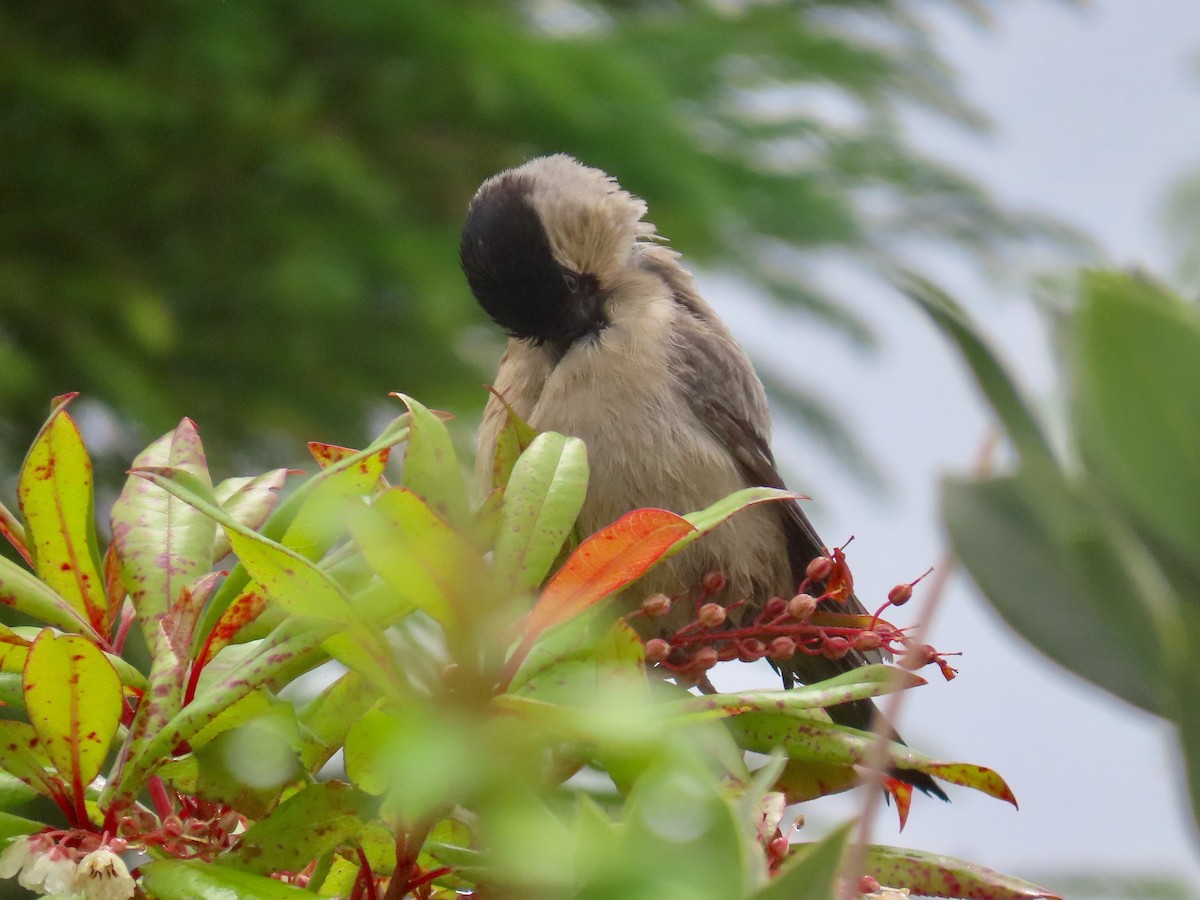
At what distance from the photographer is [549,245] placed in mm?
843

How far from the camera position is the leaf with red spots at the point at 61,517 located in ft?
1.43

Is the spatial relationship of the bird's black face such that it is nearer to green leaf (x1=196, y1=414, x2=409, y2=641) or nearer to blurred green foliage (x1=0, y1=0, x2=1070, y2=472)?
green leaf (x1=196, y1=414, x2=409, y2=641)

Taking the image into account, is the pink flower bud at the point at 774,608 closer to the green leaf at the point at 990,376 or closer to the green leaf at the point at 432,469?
the green leaf at the point at 432,469

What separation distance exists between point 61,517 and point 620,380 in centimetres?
49

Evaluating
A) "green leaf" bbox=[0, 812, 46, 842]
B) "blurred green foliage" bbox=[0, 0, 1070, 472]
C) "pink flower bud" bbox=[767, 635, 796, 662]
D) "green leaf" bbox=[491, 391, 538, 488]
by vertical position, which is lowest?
"green leaf" bbox=[0, 812, 46, 842]

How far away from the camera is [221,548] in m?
0.48

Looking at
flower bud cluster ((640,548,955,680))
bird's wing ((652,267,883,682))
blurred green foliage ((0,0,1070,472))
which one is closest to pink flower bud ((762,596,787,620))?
flower bud cluster ((640,548,955,680))

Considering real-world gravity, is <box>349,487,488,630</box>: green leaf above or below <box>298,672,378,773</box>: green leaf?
above

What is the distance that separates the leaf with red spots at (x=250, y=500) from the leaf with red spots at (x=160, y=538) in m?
0.01

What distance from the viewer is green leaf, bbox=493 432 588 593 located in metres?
0.39

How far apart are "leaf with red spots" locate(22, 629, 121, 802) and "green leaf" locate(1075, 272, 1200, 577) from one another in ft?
0.94

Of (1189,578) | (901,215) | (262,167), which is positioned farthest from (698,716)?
(901,215)

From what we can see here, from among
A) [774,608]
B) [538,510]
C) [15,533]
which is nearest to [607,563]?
[538,510]

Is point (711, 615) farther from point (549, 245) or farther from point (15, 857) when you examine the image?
point (549, 245)
